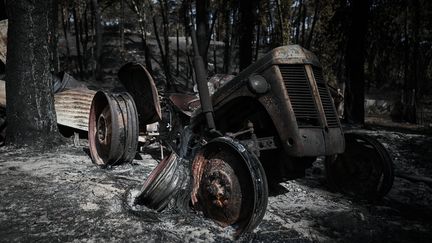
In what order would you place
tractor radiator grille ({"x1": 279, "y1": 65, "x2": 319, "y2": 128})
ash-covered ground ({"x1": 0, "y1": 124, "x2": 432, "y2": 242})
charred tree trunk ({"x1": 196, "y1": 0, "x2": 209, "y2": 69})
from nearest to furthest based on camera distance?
ash-covered ground ({"x1": 0, "y1": 124, "x2": 432, "y2": 242}) → tractor radiator grille ({"x1": 279, "y1": 65, "x2": 319, "y2": 128}) → charred tree trunk ({"x1": 196, "y1": 0, "x2": 209, "y2": 69})

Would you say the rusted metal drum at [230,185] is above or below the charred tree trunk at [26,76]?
below

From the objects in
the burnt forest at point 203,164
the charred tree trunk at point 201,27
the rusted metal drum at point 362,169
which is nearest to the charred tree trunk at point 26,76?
the burnt forest at point 203,164

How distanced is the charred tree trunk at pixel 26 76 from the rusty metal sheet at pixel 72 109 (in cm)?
92

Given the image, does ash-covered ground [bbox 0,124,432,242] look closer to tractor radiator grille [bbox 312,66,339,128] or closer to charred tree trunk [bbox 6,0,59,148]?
charred tree trunk [bbox 6,0,59,148]

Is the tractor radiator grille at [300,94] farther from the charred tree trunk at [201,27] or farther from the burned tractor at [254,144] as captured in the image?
the charred tree trunk at [201,27]

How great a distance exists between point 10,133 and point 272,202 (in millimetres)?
4363

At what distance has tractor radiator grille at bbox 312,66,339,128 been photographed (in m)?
3.68

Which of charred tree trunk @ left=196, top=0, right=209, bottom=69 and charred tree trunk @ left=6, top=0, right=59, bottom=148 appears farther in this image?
charred tree trunk @ left=196, top=0, right=209, bottom=69

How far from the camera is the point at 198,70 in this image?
3.78m

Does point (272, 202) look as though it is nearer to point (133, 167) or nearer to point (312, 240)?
point (312, 240)

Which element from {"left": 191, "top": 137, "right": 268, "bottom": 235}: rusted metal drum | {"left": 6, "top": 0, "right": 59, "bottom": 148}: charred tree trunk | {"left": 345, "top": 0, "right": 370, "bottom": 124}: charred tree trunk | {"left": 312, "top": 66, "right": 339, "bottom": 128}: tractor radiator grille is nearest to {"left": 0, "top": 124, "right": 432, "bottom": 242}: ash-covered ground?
{"left": 191, "top": 137, "right": 268, "bottom": 235}: rusted metal drum

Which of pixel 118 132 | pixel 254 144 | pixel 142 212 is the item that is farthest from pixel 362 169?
pixel 118 132

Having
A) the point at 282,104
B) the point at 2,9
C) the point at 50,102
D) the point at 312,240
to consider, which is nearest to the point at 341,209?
the point at 312,240

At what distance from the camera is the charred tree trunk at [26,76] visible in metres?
5.94
